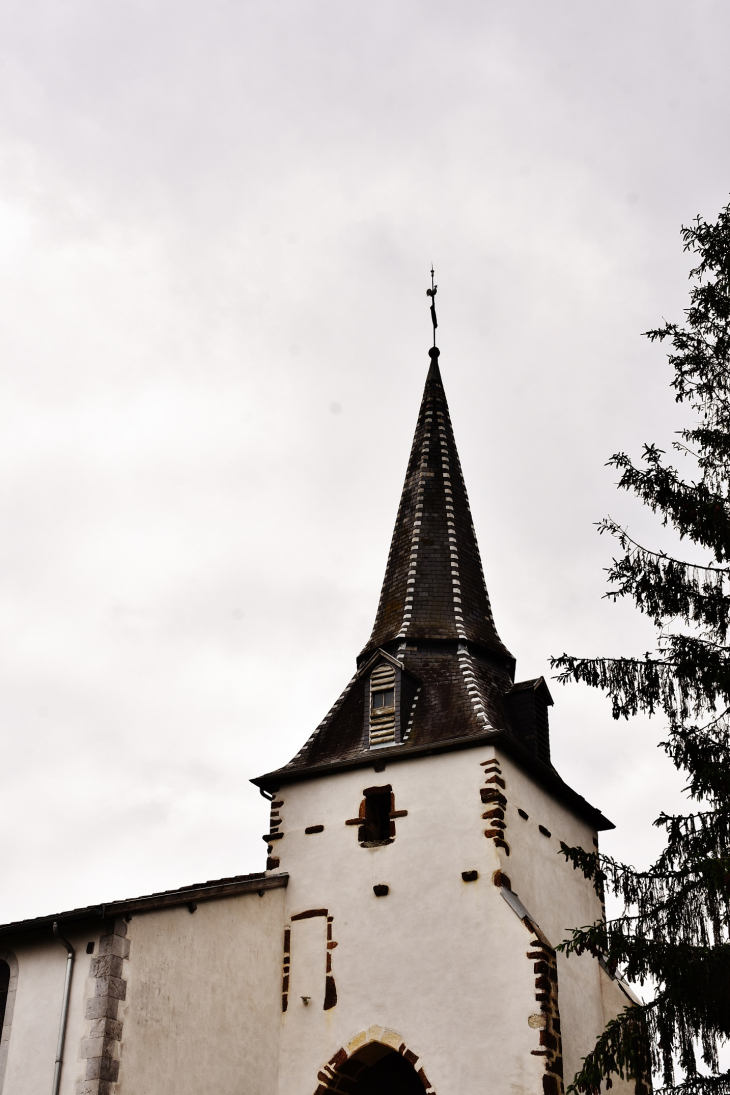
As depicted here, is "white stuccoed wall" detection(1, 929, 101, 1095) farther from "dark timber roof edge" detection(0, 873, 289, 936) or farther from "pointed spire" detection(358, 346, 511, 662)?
"pointed spire" detection(358, 346, 511, 662)

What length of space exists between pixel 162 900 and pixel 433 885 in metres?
4.06

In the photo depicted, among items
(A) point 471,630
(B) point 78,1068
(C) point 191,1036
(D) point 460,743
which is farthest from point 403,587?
(B) point 78,1068

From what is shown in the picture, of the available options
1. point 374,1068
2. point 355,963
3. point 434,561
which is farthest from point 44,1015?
point 434,561

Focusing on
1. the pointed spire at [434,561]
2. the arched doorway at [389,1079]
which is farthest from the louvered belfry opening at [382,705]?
the arched doorway at [389,1079]

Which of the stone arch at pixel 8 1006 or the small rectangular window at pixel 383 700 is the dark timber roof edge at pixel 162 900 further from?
the small rectangular window at pixel 383 700

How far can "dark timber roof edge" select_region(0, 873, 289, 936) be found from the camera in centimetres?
1548

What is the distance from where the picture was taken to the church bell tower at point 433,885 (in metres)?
16.7

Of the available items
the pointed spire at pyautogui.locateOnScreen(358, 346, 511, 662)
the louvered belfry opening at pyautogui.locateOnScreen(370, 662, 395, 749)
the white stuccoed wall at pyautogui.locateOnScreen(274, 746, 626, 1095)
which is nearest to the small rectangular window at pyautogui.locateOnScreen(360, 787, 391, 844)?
the white stuccoed wall at pyautogui.locateOnScreen(274, 746, 626, 1095)

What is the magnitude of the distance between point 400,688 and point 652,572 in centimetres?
744

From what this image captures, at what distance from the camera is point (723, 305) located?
1455 cm

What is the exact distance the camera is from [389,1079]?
18406 mm

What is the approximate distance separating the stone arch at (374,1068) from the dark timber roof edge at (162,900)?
2.71 metres

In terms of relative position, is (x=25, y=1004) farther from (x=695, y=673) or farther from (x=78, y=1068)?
(x=695, y=673)

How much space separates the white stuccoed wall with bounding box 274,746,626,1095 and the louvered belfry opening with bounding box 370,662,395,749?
Result: 677mm
